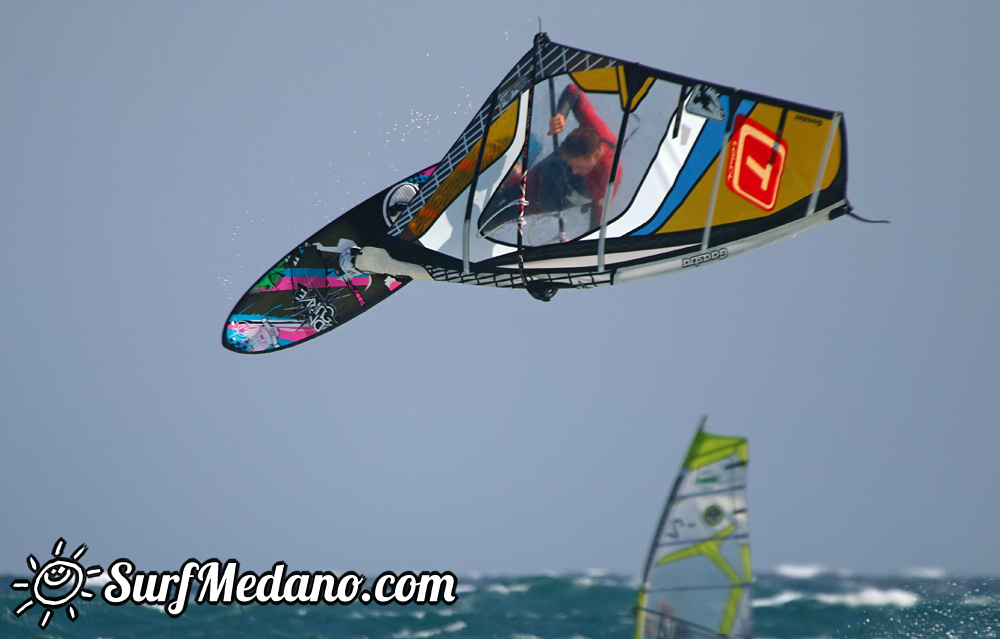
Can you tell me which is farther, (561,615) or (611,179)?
(561,615)

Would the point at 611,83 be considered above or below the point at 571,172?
above

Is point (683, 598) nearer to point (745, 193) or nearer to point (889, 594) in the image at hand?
point (745, 193)

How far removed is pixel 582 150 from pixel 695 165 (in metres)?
1.15

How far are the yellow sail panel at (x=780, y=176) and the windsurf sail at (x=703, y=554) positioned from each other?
8.00 feet

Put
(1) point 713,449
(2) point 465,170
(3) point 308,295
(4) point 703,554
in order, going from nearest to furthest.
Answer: (1) point 713,449
(4) point 703,554
(2) point 465,170
(3) point 308,295

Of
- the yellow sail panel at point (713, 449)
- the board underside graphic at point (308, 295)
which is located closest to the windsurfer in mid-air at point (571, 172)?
the yellow sail panel at point (713, 449)

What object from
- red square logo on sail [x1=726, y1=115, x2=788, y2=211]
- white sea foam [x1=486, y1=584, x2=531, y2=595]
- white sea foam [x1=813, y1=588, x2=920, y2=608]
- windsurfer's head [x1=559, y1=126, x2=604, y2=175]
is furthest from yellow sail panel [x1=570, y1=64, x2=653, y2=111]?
white sea foam [x1=486, y1=584, x2=531, y2=595]

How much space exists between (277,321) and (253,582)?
3.57m

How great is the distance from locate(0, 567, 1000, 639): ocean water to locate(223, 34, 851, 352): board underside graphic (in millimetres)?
8066

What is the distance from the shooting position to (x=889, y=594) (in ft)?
58.7

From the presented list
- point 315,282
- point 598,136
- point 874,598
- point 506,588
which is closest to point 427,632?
point 506,588

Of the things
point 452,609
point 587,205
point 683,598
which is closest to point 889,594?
point 452,609

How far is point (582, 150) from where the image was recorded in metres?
11.1

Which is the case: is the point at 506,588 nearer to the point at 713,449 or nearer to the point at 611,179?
the point at 713,449
